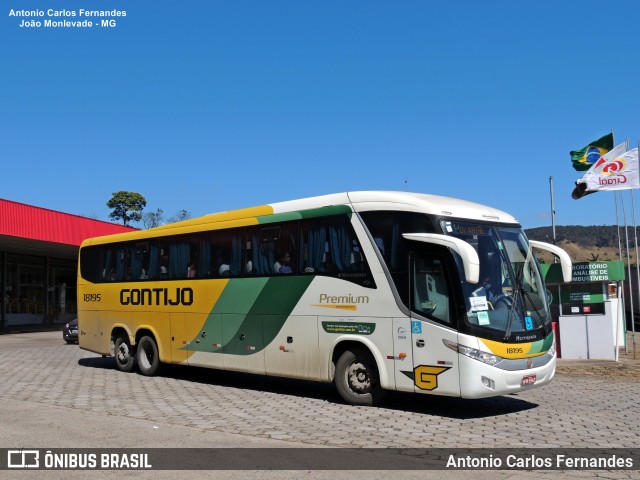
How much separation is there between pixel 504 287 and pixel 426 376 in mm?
1719

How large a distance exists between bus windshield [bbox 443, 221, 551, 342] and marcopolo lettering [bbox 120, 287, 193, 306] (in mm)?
6684

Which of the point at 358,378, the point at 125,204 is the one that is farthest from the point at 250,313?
the point at 125,204

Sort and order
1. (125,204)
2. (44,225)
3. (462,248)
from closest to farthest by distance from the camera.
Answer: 1. (462,248)
2. (44,225)
3. (125,204)

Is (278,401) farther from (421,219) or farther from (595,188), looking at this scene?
(595,188)

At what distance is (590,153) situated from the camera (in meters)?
24.1

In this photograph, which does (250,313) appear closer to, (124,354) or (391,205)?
(391,205)

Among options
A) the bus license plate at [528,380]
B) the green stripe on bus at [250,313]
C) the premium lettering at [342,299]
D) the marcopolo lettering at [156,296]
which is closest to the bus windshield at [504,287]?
the bus license plate at [528,380]

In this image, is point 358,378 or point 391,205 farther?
point 358,378

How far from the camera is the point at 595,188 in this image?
848 inches

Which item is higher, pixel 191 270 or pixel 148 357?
pixel 191 270

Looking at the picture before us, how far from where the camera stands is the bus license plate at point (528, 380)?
32.4 feet

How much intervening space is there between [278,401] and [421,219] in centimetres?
408

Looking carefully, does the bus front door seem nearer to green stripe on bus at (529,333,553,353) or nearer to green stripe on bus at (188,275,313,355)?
green stripe on bus at (529,333,553,353)

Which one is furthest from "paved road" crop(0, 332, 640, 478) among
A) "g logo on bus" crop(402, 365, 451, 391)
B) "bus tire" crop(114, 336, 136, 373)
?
"bus tire" crop(114, 336, 136, 373)
